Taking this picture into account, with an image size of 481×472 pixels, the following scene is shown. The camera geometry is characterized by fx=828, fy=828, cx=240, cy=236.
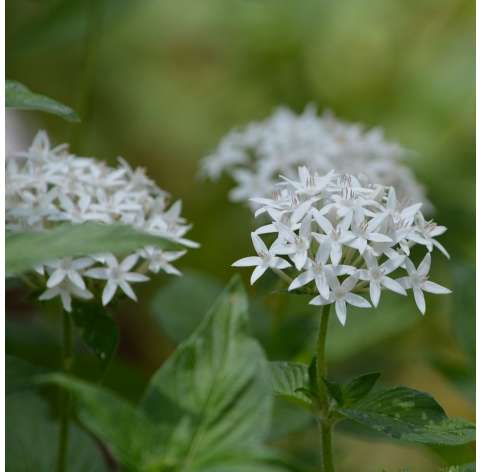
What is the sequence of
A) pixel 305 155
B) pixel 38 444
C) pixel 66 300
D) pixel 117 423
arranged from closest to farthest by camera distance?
pixel 117 423 < pixel 66 300 < pixel 38 444 < pixel 305 155

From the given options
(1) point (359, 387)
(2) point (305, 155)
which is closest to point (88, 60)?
(2) point (305, 155)

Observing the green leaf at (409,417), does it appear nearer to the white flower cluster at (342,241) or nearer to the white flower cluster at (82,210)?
the white flower cluster at (342,241)

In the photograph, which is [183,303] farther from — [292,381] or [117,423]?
[117,423]

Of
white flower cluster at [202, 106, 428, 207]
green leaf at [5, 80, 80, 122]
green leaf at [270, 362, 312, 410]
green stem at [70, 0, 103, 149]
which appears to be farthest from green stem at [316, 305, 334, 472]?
green stem at [70, 0, 103, 149]

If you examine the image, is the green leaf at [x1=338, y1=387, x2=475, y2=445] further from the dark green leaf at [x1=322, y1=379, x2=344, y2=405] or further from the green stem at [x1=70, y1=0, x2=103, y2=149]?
the green stem at [x1=70, y1=0, x2=103, y2=149]

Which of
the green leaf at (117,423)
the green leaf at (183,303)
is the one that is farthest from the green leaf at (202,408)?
the green leaf at (183,303)

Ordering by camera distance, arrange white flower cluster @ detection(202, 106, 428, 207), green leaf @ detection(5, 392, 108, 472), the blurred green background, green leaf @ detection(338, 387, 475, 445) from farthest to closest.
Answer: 1. the blurred green background
2. white flower cluster @ detection(202, 106, 428, 207)
3. green leaf @ detection(5, 392, 108, 472)
4. green leaf @ detection(338, 387, 475, 445)
